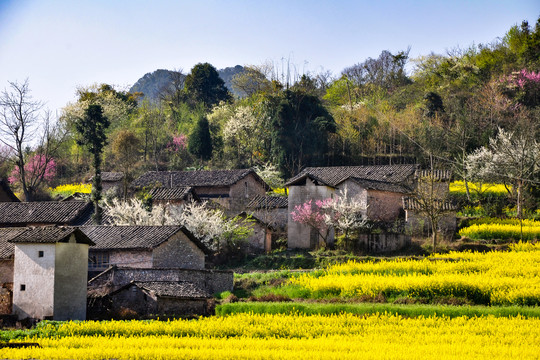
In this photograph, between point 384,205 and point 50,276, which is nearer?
point 50,276

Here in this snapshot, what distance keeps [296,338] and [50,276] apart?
10.9m

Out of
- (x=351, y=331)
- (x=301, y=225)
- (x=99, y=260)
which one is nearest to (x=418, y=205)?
(x=301, y=225)

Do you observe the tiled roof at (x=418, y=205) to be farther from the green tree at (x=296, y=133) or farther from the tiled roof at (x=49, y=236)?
the tiled roof at (x=49, y=236)

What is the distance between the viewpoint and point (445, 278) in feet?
96.5

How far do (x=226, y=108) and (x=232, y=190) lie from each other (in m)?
24.3

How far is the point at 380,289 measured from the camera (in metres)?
29.2

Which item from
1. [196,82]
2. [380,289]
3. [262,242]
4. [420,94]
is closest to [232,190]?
[262,242]

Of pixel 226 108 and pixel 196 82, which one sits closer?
pixel 226 108

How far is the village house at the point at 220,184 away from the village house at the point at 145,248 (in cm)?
1316

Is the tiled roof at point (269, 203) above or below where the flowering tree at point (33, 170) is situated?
below

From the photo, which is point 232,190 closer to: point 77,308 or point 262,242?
point 262,242

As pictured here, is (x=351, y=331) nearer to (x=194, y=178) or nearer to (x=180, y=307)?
(x=180, y=307)

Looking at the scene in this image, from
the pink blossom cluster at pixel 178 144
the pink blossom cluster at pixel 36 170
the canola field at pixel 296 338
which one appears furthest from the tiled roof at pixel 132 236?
the pink blossom cluster at pixel 178 144

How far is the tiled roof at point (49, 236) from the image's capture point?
2889 cm
